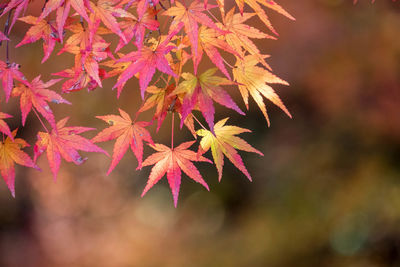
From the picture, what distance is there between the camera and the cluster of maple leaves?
0.87 metres

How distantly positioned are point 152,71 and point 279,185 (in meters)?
3.02

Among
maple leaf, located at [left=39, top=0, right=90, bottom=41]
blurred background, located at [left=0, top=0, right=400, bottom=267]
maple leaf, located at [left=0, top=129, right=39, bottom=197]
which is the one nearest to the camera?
maple leaf, located at [left=39, top=0, right=90, bottom=41]

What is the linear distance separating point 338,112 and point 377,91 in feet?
1.16

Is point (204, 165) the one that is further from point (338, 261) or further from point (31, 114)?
point (31, 114)

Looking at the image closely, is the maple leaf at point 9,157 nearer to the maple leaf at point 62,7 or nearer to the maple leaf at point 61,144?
the maple leaf at point 61,144

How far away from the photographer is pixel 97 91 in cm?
392

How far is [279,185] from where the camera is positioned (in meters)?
3.75

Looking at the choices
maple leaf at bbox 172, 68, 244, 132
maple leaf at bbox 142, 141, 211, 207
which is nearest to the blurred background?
maple leaf at bbox 142, 141, 211, 207

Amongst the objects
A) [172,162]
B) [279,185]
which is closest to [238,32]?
[172,162]

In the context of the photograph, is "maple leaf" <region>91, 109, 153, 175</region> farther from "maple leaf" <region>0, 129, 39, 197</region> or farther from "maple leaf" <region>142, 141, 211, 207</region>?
"maple leaf" <region>0, 129, 39, 197</region>

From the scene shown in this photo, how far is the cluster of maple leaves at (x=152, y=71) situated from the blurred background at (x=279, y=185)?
262 cm

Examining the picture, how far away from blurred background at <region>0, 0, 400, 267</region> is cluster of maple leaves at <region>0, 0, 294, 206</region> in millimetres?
2619

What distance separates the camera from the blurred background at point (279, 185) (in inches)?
136

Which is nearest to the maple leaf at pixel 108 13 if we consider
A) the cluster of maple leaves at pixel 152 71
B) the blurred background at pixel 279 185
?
the cluster of maple leaves at pixel 152 71
